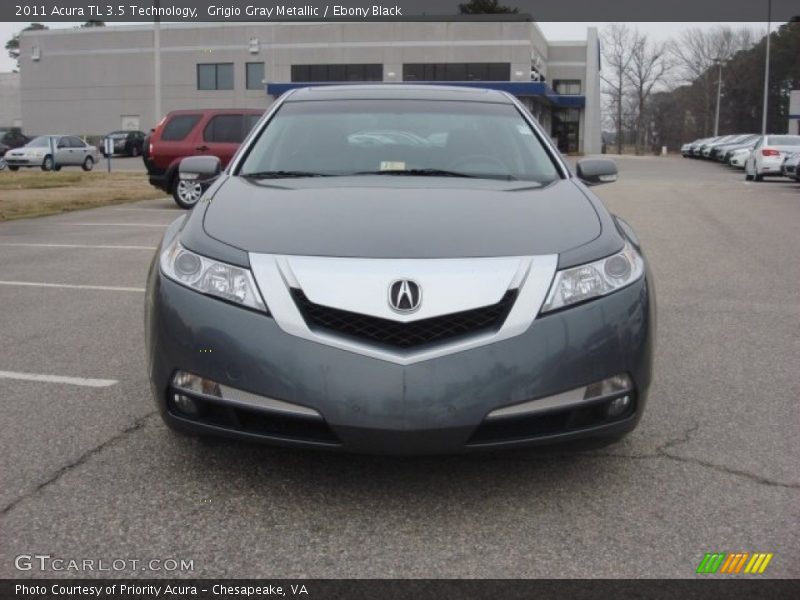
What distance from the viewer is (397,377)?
3.05 m

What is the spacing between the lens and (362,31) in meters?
60.5

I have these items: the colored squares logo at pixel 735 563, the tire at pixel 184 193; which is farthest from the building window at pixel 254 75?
the colored squares logo at pixel 735 563

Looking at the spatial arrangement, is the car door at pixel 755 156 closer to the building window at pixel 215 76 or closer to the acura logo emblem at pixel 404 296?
the acura logo emblem at pixel 404 296

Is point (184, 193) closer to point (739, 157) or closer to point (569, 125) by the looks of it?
point (739, 157)

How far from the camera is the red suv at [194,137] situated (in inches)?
679

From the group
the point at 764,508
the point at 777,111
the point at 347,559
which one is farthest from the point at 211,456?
the point at 777,111

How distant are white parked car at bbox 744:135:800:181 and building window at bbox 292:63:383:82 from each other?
35.8 meters

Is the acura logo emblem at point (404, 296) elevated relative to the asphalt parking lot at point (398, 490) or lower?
elevated

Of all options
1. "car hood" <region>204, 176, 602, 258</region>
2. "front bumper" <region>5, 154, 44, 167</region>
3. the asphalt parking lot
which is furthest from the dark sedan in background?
"car hood" <region>204, 176, 602, 258</region>

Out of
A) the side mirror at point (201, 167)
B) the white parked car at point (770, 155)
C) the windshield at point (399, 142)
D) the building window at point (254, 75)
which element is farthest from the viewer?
the building window at point (254, 75)

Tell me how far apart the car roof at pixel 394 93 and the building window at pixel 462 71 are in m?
54.7

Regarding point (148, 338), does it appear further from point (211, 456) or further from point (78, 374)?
point (78, 374)

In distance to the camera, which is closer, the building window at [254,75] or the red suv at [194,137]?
the red suv at [194,137]
